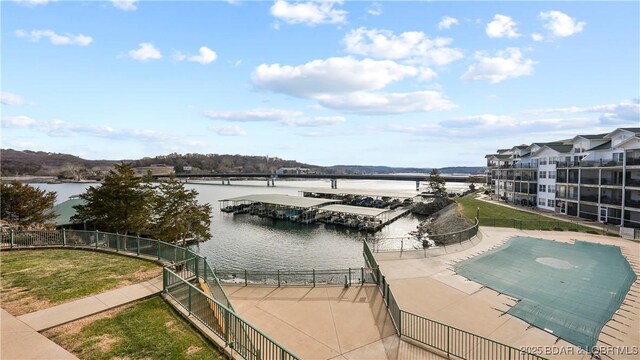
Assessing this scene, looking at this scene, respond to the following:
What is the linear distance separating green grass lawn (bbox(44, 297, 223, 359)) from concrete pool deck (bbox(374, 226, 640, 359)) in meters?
10.4

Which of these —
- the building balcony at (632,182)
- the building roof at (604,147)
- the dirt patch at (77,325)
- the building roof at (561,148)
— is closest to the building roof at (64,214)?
the dirt patch at (77,325)

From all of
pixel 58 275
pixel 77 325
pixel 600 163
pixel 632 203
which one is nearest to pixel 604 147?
pixel 600 163

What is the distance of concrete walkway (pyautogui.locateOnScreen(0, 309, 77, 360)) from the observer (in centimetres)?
816

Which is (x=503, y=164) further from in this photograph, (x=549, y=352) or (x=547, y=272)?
(x=549, y=352)

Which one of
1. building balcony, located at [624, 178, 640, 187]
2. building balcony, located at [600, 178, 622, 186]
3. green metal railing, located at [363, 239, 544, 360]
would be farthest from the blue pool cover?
building balcony, located at [600, 178, 622, 186]

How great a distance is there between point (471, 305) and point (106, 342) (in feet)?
50.8

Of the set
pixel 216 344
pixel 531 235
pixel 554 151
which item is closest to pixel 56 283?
pixel 216 344

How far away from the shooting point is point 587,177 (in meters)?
43.8

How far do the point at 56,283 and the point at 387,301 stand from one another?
1416 centimetres

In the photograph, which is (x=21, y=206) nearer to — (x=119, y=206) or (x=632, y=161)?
(x=119, y=206)

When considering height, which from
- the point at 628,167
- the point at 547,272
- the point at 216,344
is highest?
the point at 628,167

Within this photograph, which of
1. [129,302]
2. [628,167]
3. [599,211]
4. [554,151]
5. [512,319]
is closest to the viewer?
[129,302]

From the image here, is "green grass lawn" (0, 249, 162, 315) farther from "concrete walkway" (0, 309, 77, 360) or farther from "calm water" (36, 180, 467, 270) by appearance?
"calm water" (36, 180, 467, 270)

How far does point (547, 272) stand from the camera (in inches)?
841
